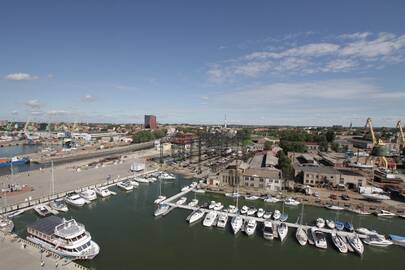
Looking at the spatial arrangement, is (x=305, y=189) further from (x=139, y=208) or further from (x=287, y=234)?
(x=139, y=208)


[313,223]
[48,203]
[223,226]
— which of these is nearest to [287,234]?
[313,223]

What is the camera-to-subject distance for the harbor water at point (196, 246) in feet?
60.1

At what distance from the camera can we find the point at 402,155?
67000 millimetres

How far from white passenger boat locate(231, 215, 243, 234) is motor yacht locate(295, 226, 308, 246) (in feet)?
17.6

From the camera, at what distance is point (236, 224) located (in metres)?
23.5

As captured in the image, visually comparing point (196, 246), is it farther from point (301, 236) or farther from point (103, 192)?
point (103, 192)

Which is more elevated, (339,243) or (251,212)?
(251,212)

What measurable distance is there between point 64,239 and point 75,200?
12598 mm

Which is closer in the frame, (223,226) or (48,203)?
(223,226)

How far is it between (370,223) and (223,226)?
652 inches

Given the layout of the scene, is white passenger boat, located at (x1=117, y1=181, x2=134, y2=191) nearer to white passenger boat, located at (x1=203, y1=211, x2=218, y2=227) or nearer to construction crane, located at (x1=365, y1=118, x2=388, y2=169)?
white passenger boat, located at (x1=203, y1=211, x2=218, y2=227)

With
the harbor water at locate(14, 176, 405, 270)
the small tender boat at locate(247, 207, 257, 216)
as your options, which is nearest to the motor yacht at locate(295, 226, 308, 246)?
the harbor water at locate(14, 176, 405, 270)

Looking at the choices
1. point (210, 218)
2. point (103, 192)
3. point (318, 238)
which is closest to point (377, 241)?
point (318, 238)

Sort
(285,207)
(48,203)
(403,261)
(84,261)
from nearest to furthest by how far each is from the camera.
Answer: (84,261) → (403,261) → (48,203) → (285,207)
